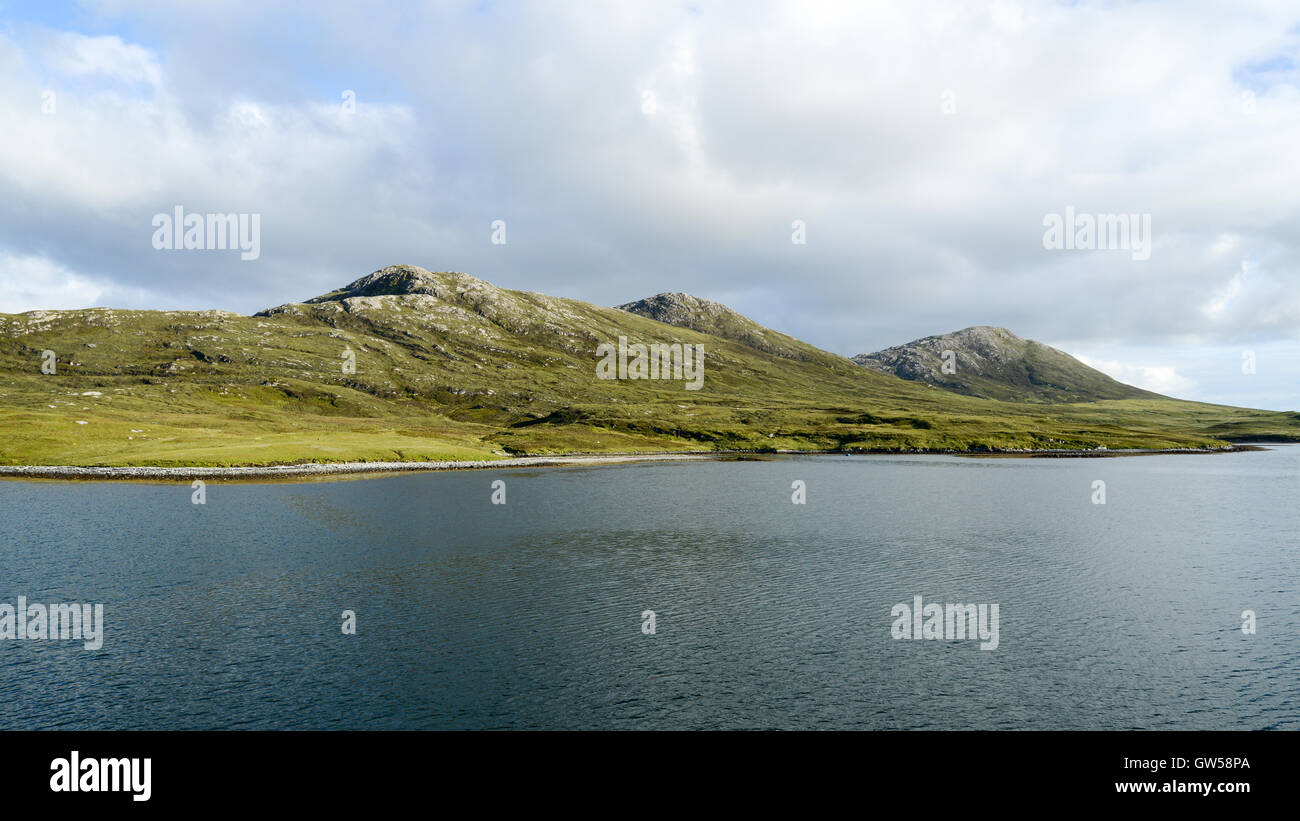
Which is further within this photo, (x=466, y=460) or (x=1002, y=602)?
(x=466, y=460)

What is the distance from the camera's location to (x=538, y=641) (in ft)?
147

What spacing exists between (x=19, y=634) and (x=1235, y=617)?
87.5m

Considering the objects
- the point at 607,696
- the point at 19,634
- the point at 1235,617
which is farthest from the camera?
the point at 1235,617

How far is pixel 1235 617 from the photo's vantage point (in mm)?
50719

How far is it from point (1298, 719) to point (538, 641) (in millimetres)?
42757

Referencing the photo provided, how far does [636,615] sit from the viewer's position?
50938 millimetres

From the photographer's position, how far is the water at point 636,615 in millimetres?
35219

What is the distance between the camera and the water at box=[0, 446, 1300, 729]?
35.2 m
